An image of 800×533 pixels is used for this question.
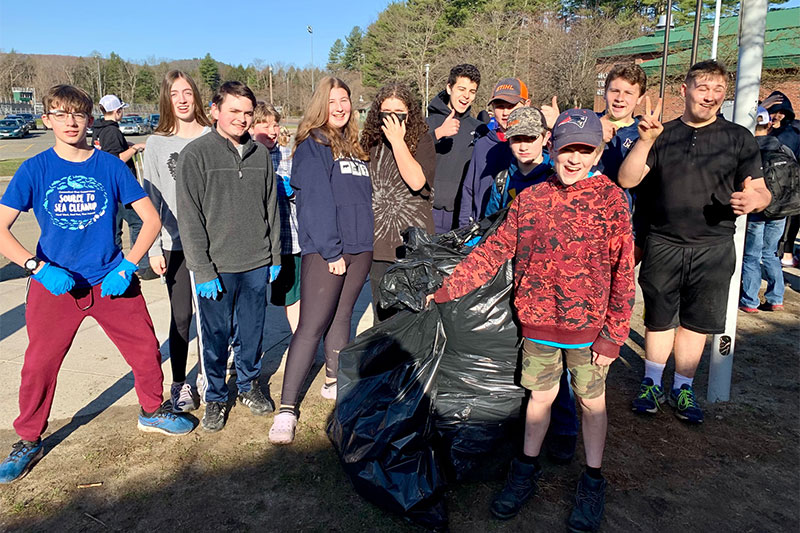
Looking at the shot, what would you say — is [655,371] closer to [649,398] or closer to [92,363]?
[649,398]

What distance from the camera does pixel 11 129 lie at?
36.2 metres

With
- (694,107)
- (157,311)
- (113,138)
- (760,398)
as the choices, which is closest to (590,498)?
(760,398)

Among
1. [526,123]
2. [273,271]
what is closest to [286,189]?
[273,271]

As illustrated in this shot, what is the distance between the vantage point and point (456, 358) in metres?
2.54

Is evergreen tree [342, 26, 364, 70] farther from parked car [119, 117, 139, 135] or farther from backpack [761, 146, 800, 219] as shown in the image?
backpack [761, 146, 800, 219]

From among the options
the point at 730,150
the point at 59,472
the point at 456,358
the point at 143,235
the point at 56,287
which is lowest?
the point at 59,472

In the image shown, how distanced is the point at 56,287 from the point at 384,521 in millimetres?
1820

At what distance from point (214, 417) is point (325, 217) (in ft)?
4.35

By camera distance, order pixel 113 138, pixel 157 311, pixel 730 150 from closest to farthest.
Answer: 1. pixel 730 150
2. pixel 157 311
3. pixel 113 138

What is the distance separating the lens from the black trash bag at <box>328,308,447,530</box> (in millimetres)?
2293

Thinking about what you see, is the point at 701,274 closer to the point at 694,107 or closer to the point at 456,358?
the point at 694,107

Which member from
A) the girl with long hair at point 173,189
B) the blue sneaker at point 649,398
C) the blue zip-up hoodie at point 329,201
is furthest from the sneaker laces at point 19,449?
the blue sneaker at point 649,398

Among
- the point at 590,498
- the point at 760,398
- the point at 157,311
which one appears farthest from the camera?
the point at 157,311

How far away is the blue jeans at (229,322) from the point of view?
2977mm
